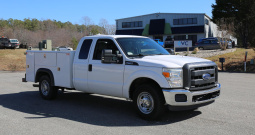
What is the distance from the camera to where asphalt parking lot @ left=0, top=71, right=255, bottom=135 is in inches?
222

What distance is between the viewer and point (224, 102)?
27.5 feet

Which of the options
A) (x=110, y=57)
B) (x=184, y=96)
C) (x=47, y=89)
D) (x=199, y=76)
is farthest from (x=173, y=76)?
(x=47, y=89)

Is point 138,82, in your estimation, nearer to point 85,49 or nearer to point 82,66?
point 82,66

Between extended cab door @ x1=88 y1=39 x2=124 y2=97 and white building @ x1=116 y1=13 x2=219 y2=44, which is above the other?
white building @ x1=116 y1=13 x2=219 y2=44

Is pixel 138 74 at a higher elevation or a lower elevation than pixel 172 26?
lower

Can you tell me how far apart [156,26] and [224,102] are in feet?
161

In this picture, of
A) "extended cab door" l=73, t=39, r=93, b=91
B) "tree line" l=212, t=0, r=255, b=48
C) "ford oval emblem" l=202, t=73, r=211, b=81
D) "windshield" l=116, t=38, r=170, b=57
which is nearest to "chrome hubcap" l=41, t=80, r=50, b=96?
"extended cab door" l=73, t=39, r=93, b=91

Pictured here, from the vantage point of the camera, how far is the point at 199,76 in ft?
20.3

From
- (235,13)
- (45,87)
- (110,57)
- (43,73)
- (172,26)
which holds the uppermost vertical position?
(235,13)

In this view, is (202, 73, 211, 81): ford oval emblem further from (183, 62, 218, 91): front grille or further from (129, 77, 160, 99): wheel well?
(129, 77, 160, 99): wheel well

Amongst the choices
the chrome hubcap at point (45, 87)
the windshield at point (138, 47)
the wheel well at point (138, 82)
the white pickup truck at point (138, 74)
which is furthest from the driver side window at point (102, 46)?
the chrome hubcap at point (45, 87)

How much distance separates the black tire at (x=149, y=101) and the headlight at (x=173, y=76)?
0.40 metres

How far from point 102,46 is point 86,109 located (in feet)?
5.85

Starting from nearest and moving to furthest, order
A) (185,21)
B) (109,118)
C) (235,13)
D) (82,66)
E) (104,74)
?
(109,118) → (104,74) → (82,66) → (235,13) → (185,21)
